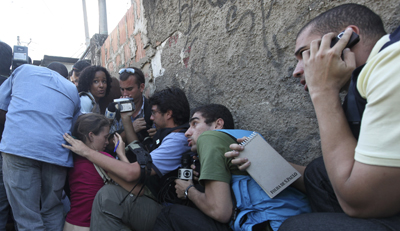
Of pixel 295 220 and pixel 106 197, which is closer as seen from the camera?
pixel 295 220

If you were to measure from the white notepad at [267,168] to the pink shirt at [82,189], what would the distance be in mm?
1148

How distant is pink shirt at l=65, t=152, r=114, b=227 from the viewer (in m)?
1.79

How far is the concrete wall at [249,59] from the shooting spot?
55.9 inches

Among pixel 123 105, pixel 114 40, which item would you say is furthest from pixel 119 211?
pixel 114 40

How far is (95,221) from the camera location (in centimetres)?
159

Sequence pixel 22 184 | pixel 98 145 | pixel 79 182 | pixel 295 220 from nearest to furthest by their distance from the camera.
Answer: pixel 295 220 → pixel 22 184 → pixel 79 182 → pixel 98 145

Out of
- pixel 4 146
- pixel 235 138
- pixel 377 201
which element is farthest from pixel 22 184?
pixel 377 201

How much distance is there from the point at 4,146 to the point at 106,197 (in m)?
0.79

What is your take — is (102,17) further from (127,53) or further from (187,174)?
(187,174)

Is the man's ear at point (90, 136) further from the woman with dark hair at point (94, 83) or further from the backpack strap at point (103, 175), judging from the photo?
the woman with dark hair at point (94, 83)

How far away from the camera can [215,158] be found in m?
1.31

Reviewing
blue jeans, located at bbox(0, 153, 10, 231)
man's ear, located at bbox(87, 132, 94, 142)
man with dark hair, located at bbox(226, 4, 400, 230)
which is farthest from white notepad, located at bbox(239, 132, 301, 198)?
blue jeans, located at bbox(0, 153, 10, 231)

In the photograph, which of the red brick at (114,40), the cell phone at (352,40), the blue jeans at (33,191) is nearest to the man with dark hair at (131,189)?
the blue jeans at (33,191)

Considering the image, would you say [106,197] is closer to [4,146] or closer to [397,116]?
[4,146]
